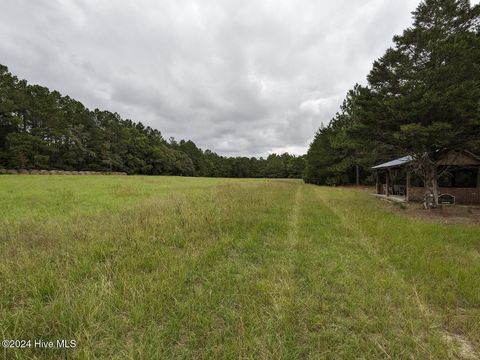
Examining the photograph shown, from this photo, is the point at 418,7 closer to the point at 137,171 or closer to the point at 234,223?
the point at 234,223

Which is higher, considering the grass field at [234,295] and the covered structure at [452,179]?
the covered structure at [452,179]

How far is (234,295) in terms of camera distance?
126 inches

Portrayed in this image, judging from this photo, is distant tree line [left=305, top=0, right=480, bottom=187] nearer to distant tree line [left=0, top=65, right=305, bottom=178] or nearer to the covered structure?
the covered structure

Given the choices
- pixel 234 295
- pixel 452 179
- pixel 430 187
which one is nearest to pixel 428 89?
pixel 430 187

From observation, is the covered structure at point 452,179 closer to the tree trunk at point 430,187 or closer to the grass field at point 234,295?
the tree trunk at point 430,187

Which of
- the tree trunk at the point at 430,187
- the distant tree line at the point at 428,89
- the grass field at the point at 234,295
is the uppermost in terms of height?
the distant tree line at the point at 428,89

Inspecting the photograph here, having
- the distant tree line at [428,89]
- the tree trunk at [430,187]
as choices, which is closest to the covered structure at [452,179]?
the tree trunk at [430,187]

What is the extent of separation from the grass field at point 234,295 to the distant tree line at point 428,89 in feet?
20.8

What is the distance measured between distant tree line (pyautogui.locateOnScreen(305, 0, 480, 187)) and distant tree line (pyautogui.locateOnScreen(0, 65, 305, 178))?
53653 mm

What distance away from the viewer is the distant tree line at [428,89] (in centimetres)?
934

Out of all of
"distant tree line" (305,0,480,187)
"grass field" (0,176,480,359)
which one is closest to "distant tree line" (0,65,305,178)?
"grass field" (0,176,480,359)

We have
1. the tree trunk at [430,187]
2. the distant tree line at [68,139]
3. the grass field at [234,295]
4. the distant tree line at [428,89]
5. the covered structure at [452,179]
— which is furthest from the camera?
the distant tree line at [68,139]

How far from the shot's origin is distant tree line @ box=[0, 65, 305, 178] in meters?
42.8

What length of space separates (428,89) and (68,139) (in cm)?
6248
